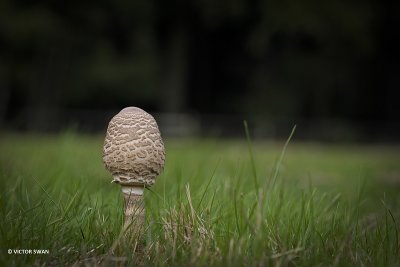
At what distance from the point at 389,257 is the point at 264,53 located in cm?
1892

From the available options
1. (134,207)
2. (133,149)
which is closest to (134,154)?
(133,149)

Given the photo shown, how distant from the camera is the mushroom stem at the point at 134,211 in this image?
2076 millimetres

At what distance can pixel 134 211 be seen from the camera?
2098 millimetres

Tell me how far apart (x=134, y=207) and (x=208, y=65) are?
844 inches

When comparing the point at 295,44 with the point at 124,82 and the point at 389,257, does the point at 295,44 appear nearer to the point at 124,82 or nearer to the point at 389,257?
the point at 124,82

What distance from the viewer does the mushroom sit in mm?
2061

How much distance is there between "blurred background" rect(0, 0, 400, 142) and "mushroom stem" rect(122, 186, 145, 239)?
14537mm

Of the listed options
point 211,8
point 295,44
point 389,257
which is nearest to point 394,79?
point 295,44

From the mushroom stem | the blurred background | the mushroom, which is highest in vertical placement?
the blurred background

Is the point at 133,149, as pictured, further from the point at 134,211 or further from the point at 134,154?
the point at 134,211

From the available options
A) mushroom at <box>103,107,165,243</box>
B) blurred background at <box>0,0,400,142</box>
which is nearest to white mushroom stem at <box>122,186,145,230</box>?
mushroom at <box>103,107,165,243</box>

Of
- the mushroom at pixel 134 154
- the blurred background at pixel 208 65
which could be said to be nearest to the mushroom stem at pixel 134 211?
the mushroom at pixel 134 154

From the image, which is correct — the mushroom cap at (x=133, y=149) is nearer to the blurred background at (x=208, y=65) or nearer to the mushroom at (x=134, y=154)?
the mushroom at (x=134, y=154)

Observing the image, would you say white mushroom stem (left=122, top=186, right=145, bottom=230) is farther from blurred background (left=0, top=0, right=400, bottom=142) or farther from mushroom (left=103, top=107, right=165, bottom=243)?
blurred background (left=0, top=0, right=400, bottom=142)
